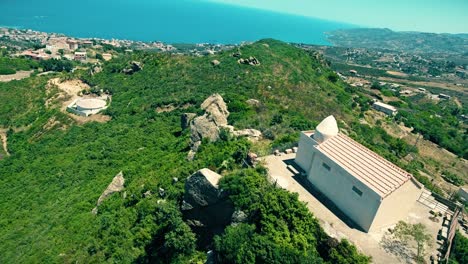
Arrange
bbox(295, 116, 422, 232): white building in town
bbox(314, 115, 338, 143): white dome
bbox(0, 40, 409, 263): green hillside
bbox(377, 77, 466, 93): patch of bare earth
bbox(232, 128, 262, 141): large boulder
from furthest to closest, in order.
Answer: bbox(377, 77, 466, 93): patch of bare earth → bbox(232, 128, 262, 141): large boulder → bbox(314, 115, 338, 143): white dome → bbox(295, 116, 422, 232): white building in town → bbox(0, 40, 409, 263): green hillside

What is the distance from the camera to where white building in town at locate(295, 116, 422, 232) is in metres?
21.1

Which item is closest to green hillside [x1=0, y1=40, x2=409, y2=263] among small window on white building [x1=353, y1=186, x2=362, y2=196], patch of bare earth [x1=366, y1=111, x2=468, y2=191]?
small window on white building [x1=353, y1=186, x2=362, y2=196]

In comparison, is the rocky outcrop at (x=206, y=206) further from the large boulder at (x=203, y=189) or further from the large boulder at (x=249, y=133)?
the large boulder at (x=249, y=133)

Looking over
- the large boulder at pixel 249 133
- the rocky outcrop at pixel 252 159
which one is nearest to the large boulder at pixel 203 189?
the rocky outcrop at pixel 252 159

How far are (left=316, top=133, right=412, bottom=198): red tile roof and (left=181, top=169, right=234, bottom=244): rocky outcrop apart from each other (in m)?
8.94

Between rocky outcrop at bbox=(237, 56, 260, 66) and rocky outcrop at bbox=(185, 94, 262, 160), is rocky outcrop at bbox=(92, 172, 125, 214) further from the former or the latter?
rocky outcrop at bbox=(237, 56, 260, 66)

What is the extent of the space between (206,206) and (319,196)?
9.06 m

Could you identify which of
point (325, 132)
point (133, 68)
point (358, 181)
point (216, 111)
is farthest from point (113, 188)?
point (133, 68)

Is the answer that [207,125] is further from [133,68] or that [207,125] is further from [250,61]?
[133,68]

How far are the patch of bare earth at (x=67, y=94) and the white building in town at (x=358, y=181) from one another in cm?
4524

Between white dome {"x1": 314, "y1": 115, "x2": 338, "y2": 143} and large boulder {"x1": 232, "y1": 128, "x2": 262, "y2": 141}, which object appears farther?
large boulder {"x1": 232, "y1": 128, "x2": 262, "y2": 141}

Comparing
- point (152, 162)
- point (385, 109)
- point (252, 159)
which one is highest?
point (252, 159)

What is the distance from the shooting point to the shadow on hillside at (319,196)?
2247cm

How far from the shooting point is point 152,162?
3869 cm
